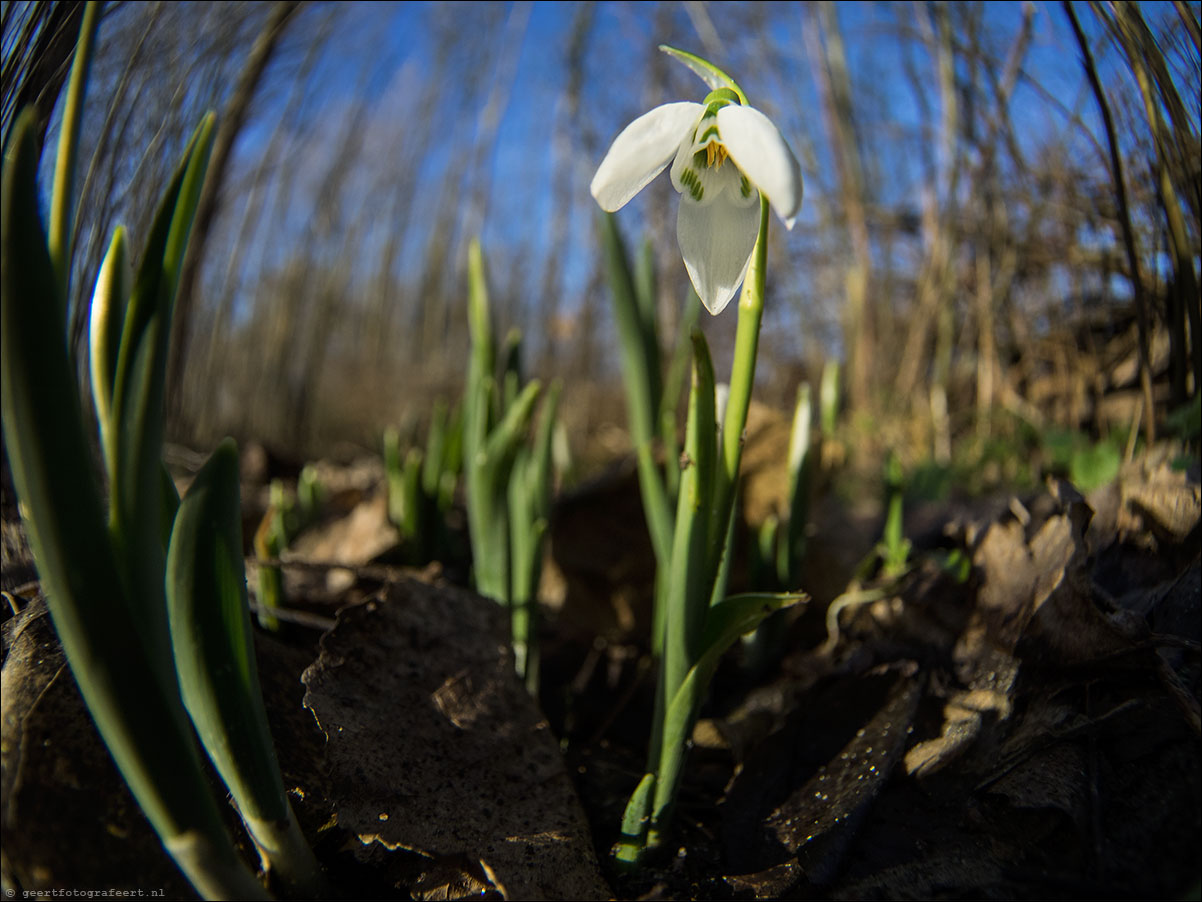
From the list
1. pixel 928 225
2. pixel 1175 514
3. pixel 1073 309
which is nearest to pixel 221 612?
pixel 1175 514

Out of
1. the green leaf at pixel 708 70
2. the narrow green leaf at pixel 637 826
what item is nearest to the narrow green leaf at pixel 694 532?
the narrow green leaf at pixel 637 826

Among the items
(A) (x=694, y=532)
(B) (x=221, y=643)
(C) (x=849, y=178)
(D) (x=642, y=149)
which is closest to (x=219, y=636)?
(B) (x=221, y=643)

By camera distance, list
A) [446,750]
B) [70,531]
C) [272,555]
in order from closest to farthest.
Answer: [70,531] < [446,750] < [272,555]

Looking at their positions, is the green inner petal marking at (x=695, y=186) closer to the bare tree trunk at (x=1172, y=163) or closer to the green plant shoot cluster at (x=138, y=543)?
the green plant shoot cluster at (x=138, y=543)

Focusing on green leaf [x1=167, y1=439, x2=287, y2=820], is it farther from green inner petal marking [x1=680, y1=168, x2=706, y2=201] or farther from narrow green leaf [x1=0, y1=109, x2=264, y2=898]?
green inner petal marking [x1=680, y1=168, x2=706, y2=201]

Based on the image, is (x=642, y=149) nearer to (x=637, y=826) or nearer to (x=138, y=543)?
(x=138, y=543)

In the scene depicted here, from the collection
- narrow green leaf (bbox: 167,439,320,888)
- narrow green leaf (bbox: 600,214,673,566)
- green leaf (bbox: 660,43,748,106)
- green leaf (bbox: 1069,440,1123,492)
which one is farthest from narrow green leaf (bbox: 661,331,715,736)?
green leaf (bbox: 1069,440,1123,492)

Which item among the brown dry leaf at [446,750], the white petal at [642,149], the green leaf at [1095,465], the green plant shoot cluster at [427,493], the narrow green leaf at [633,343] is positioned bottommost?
the green leaf at [1095,465]
